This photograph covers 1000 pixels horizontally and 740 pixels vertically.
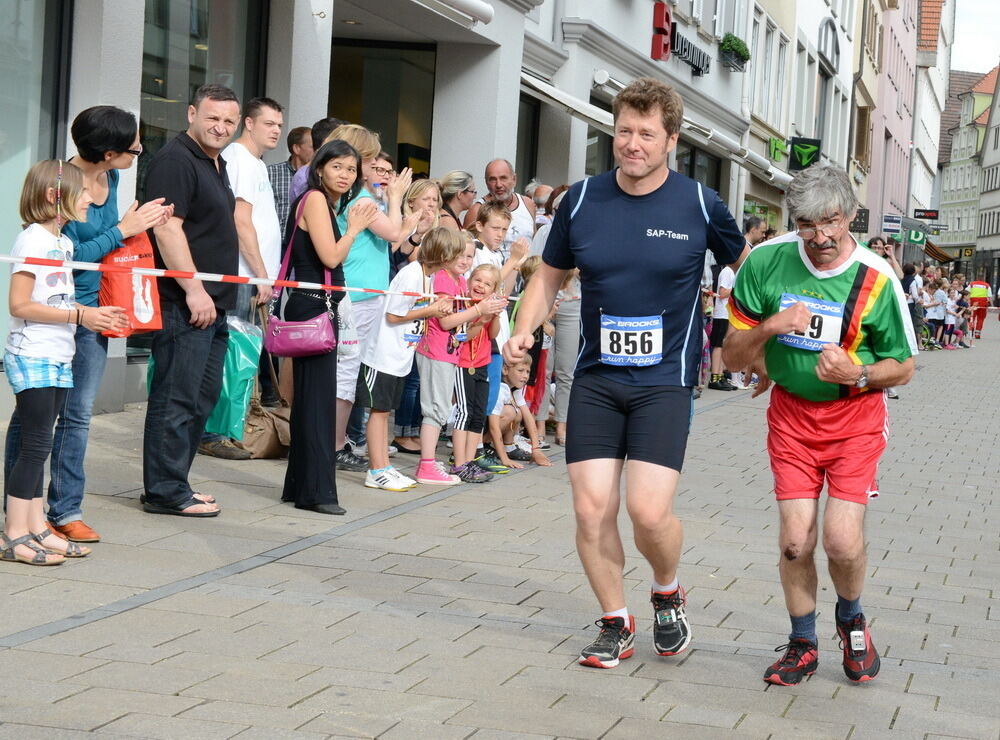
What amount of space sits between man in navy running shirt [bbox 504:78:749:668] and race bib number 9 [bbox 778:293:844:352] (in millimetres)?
424

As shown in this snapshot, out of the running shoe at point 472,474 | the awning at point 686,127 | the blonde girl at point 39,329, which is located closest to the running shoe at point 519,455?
the running shoe at point 472,474

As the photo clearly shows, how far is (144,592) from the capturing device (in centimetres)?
583

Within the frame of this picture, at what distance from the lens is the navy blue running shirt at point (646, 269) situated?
520 cm

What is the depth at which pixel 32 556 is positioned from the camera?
20.1 feet

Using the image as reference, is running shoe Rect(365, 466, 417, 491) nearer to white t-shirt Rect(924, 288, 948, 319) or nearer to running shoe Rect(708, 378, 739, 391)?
running shoe Rect(708, 378, 739, 391)

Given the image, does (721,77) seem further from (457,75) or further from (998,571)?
(998,571)

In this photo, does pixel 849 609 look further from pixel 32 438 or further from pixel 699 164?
pixel 699 164

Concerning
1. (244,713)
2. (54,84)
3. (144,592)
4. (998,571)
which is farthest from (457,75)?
(244,713)

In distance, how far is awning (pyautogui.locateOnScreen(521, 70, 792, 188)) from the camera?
60.0ft

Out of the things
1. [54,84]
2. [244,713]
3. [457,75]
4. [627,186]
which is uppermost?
[457,75]

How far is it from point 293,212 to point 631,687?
144 inches

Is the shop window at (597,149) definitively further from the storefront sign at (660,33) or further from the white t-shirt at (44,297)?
the white t-shirt at (44,297)

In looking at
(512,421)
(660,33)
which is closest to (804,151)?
(660,33)

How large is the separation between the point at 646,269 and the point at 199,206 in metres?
2.90
